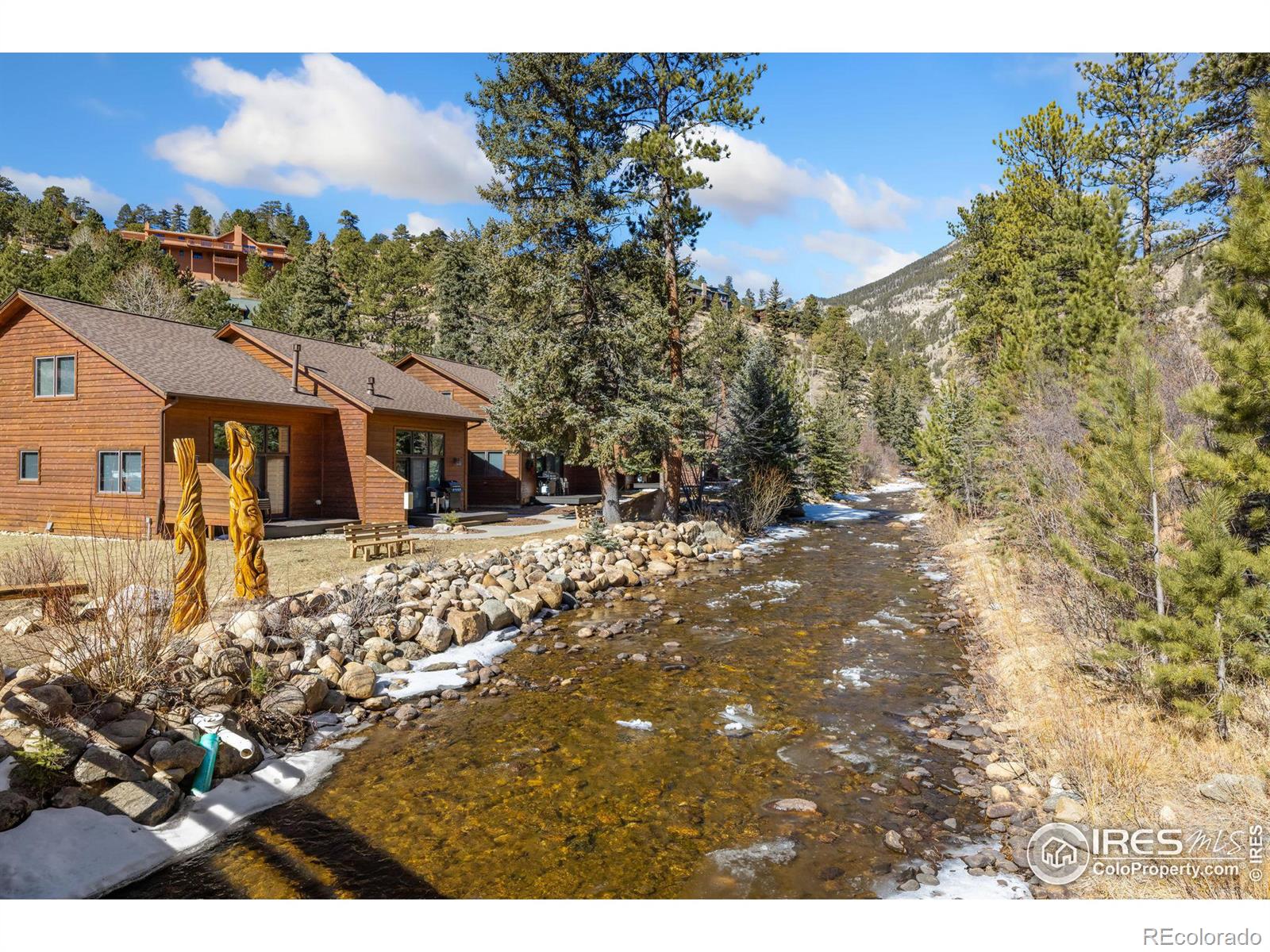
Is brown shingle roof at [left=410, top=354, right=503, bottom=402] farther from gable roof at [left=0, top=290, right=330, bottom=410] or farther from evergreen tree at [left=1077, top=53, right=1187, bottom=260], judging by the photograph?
evergreen tree at [left=1077, top=53, right=1187, bottom=260]

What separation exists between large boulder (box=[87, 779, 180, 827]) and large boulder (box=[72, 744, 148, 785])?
0.08 metres

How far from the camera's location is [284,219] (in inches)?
4112

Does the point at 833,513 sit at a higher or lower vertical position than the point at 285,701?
higher

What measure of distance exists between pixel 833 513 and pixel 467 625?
22419 millimetres

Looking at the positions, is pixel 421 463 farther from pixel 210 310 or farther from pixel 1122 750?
pixel 210 310

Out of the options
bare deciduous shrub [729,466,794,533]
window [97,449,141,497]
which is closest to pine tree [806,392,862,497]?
bare deciduous shrub [729,466,794,533]

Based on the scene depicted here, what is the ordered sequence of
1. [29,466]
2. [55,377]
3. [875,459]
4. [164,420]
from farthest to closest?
[875,459] → [29,466] → [55,377] → [164,420]

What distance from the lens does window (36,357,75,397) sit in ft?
62.0

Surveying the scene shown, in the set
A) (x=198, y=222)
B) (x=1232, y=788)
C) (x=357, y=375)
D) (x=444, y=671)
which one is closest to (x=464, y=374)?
(x=357, y=375)

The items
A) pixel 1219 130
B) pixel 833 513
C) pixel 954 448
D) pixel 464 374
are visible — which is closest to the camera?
pixel 1219 130

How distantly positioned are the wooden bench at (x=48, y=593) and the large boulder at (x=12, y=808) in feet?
6.10

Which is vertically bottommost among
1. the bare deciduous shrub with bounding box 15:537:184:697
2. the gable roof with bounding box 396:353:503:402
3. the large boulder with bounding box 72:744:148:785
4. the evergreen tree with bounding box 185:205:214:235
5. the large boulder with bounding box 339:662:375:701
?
the large boulder with bounding box 339:662:375:701

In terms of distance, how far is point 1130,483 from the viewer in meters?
6.66
